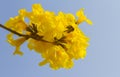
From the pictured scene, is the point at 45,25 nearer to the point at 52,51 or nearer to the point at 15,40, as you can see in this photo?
the point at 52,51

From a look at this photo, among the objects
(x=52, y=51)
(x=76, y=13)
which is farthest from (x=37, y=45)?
(x=76, y=13)

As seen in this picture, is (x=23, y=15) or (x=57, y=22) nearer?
(x=57, y=22)

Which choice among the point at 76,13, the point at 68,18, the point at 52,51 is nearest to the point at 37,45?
the point at 52,51

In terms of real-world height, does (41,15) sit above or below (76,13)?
below

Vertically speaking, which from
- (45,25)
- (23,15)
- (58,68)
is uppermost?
(23,15)

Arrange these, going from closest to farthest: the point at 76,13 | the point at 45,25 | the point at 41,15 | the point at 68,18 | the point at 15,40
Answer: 1. the point at 45,25
2. the point at 41,15
3. the point at 68,18
4. the point at 15,40
5. the point at 76,13

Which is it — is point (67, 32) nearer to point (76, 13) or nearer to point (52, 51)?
point (52, 51)

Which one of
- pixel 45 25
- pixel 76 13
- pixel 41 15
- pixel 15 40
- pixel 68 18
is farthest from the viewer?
pixel 76 13
